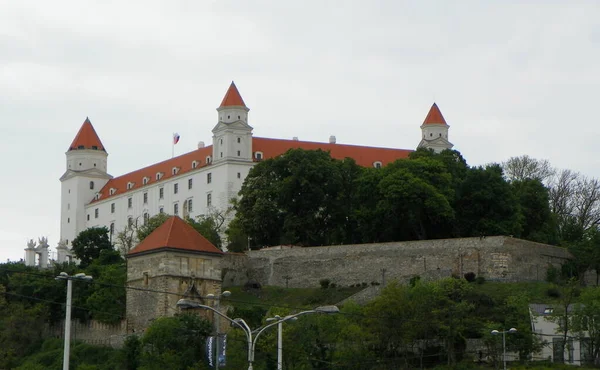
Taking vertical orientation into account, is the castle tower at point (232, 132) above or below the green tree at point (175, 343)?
above

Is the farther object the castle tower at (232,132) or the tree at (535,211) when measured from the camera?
the castle tower at (232,132)

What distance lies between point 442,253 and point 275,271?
11.7 meters

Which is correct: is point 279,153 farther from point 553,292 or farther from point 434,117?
point 553,292

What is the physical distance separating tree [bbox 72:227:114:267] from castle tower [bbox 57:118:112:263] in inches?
1089

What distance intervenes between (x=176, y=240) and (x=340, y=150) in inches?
1782

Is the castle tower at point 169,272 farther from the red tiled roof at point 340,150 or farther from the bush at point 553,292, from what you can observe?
the red tiled roof at point 340,150

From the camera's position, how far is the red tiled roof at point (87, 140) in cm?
13562

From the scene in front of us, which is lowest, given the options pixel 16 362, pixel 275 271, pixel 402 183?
pixel 16 362

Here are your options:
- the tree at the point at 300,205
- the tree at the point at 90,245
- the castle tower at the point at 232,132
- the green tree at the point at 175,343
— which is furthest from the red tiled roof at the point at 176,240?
the castle tower at the point at 232,132

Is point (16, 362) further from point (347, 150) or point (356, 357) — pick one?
point (347, 150)

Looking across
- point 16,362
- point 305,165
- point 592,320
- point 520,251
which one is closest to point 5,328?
point 16,362

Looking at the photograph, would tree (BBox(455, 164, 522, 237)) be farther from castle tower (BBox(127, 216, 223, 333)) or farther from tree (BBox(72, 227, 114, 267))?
tree (BBox(72, 227, 114, 267))

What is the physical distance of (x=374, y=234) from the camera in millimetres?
90438

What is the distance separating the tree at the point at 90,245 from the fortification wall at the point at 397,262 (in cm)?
1830
